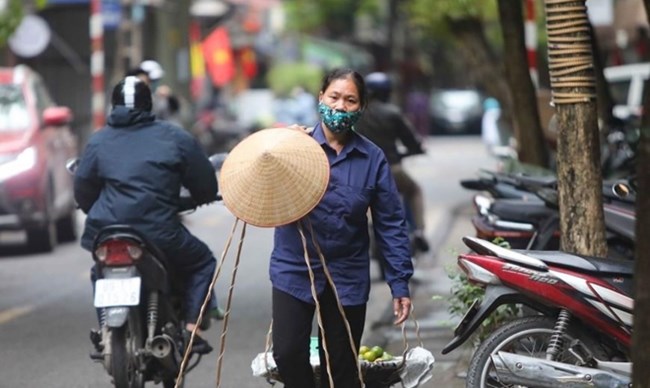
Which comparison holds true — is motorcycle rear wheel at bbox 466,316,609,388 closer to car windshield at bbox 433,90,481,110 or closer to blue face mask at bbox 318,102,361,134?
blue face mask at bbox 318,102,361,134

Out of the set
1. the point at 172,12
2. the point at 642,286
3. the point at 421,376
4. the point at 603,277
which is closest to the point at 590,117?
the point at 603,277

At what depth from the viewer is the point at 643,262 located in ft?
16.5

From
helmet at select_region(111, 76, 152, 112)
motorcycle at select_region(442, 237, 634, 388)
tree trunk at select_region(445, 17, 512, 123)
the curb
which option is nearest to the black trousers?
motorcycle at select_region(442, 237, 634, 388)

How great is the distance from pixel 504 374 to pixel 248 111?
3972cm

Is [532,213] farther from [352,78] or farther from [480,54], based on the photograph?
[480,54]

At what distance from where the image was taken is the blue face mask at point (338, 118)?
634 cm

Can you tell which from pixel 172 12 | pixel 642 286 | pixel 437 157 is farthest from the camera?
pixel 437 157

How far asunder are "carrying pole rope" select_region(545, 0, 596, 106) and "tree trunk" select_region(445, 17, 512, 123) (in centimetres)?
1495

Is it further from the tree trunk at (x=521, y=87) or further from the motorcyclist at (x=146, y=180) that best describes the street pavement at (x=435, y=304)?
the motorcyclist at (x=146, y=180)

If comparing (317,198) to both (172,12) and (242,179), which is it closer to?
(242,179)

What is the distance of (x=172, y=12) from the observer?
32.3 m

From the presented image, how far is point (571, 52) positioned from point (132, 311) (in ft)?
8.33

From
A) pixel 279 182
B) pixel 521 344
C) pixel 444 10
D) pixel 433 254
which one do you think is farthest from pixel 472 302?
pixel 444 10

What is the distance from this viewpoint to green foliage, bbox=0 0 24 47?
61.0ft
